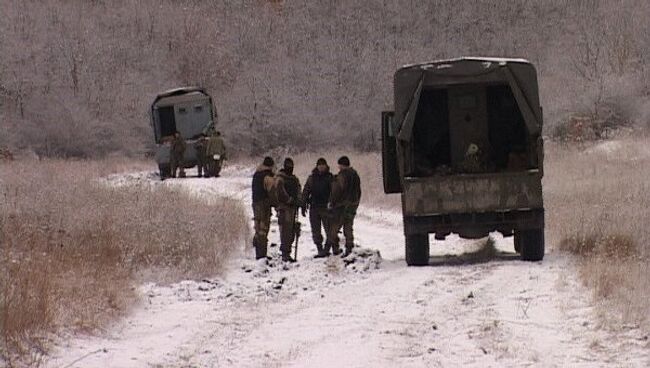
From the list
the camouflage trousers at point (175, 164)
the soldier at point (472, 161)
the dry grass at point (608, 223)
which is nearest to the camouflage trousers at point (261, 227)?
the soldier at point (472, 161)

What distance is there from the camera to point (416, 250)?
15.3 m

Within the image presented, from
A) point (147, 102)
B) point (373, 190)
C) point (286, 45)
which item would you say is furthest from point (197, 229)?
point (286, 45)

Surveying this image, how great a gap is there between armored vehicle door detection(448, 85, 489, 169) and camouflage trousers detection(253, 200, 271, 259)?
3655 millimetres

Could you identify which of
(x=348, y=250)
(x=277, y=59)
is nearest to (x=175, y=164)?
(x=348, y=250)

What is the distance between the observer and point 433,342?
909 centimetres

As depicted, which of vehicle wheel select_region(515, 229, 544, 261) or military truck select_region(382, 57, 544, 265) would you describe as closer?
vehicle wheel select_region(515, 229, 544, 261)

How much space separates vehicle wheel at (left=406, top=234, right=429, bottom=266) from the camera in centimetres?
1527

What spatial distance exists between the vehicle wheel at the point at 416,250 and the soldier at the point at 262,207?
241 cm

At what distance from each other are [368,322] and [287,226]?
640cm

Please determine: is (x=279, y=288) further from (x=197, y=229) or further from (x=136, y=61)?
(x=136, y=61)

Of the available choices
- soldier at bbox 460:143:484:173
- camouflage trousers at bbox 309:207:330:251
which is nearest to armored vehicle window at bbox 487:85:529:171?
soldier at bbox 460:143:484:173

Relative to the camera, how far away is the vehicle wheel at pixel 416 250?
15266mm

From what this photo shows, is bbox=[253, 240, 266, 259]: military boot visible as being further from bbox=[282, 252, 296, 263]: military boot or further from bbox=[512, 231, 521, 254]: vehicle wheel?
bbox=[512, 231, 521, 254]: vehicle wheel

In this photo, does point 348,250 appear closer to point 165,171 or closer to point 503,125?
point 503,125
